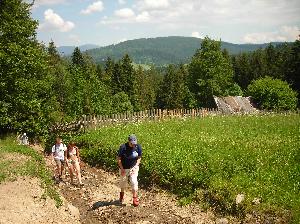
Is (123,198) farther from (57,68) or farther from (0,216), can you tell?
(57,68)

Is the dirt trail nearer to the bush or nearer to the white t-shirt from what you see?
the white t-shirt

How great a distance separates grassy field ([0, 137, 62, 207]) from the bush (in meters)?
47.0

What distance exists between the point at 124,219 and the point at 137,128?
1477 cm

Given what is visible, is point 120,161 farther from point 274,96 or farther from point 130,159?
point 274,96

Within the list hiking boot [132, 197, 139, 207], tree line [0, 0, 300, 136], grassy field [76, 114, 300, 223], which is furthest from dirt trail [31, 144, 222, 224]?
tree line [0, 0, 300, 136]

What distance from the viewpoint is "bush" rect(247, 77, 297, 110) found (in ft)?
198

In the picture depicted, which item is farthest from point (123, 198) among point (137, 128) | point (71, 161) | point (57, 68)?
point (57, 68)

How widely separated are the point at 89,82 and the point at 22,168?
3216cm

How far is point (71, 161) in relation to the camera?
60.5 ft

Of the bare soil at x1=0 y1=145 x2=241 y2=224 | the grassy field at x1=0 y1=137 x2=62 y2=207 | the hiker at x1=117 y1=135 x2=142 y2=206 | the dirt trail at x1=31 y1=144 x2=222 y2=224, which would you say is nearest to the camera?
the bare soil at x1=0 y1=145 x2=241 y2=224

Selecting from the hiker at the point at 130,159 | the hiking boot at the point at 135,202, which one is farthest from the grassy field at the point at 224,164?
the hiker at the point at 130,159

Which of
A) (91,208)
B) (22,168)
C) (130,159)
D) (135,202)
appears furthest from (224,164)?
(22,168)

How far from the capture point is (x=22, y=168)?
17.6 m

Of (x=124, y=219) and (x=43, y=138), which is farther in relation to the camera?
(x=43, y=138)
